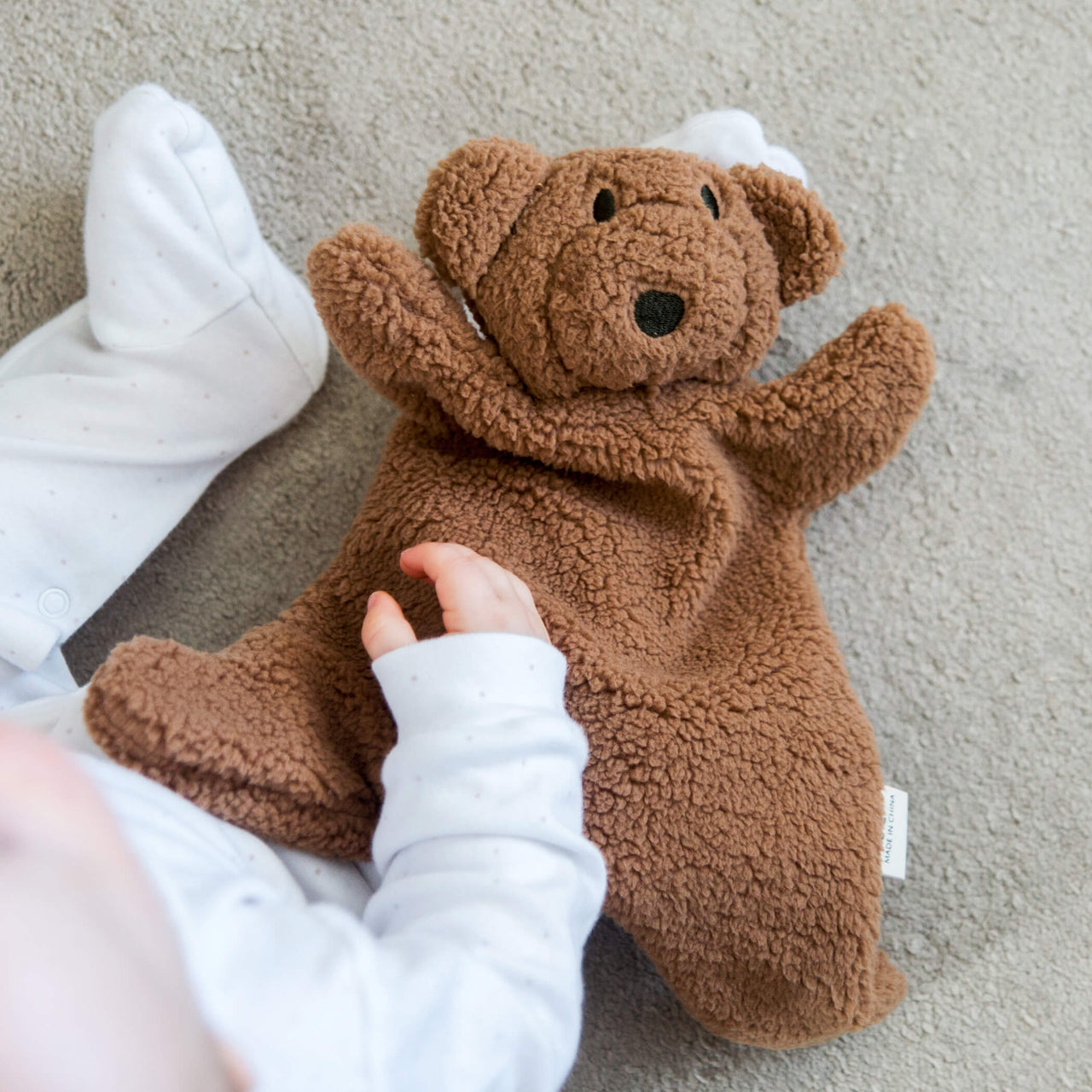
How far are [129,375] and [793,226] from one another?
450mm

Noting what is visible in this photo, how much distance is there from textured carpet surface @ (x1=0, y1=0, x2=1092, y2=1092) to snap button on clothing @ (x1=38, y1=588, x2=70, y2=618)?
0.21 feet

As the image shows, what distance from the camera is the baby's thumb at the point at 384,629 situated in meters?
0.52

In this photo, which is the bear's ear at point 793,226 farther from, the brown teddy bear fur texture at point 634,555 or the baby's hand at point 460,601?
the baby's hand at point 460,601

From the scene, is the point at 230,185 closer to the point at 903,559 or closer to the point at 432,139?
the point at 432,139

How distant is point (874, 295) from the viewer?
70 centimetres

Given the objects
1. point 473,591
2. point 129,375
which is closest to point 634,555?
point 473,591

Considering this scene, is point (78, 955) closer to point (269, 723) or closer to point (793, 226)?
point (269, 723)

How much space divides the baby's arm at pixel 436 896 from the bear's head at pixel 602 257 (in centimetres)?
14


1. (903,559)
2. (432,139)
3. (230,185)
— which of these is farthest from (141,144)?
(903,559)

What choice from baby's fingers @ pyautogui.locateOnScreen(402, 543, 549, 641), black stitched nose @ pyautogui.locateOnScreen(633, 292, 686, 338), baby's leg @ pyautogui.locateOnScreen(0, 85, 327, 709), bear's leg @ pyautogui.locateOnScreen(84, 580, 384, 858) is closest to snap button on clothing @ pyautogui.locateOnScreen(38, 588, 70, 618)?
baby's leg @ pyautogui.locateOnScreen(0, 85, 327, 709)

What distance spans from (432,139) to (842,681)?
1.65 ft

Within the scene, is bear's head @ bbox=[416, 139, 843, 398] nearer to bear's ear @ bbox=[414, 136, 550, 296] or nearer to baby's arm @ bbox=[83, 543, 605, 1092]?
bear's ear @ bbox=[414, 136, 550, 296]

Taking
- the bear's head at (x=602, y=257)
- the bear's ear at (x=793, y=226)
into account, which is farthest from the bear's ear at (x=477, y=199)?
the bear's ear at (x=793, y=226)

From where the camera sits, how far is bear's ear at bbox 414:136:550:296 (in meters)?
0.51
